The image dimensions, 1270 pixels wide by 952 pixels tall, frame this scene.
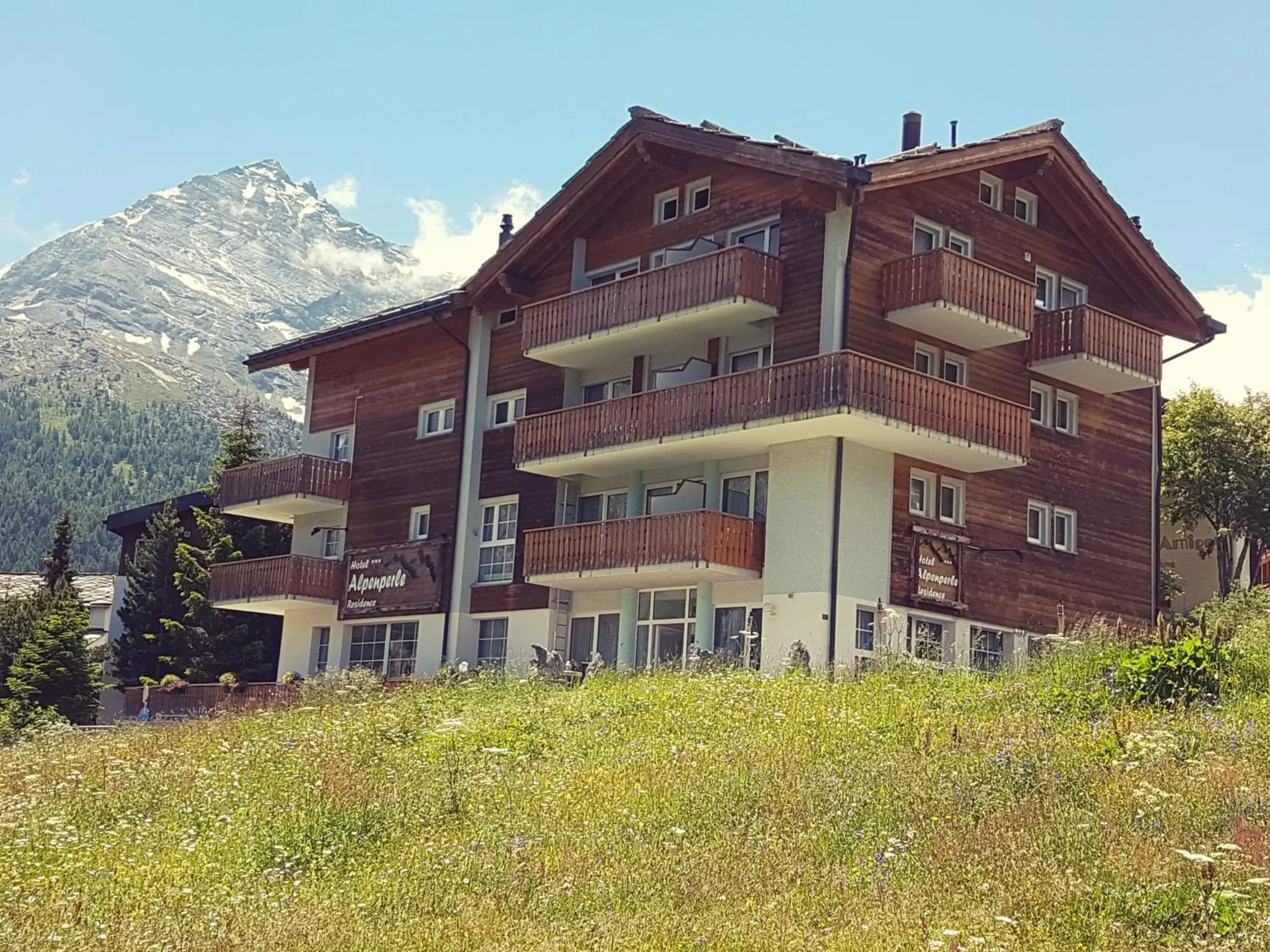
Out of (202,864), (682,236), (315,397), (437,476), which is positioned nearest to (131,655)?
(315,397)

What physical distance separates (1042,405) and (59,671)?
23614 millimetres

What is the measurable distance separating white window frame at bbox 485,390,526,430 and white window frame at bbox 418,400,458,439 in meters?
1.07

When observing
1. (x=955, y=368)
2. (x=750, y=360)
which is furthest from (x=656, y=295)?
(x=955, y=368)

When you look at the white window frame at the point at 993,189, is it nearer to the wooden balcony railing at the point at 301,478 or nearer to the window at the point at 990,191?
the window at the point at 990,191

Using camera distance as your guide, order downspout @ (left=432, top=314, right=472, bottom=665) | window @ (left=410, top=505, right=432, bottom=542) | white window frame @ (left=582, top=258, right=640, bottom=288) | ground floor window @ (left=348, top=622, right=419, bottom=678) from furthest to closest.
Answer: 1. window @ (left=410, top=505, right=432, bottom=542)
2. ground floor window @ (left=348, top=622, right=419, bottom=678)
3. downspout @ (left=432, top=314, right=472, bottom=665)
4. white window frame @ (left=582, top=258, right=640, bottom=288)

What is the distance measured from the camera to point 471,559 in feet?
125

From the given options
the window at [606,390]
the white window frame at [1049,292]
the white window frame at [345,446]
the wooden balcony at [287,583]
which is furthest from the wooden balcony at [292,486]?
the white window frame at [1049,292]

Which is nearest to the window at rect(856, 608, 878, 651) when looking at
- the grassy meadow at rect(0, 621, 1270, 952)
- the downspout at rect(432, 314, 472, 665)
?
the grassy meadow at rect(0, 621, 1270, 952)

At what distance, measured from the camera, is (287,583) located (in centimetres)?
4069

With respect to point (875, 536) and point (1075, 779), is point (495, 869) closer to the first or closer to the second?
point (1075, 779)

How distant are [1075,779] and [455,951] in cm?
602

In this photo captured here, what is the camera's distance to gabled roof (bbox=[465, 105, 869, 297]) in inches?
1195

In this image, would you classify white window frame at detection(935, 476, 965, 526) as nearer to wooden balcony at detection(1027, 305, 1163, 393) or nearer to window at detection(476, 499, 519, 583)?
wooden balcony at detection(1027, 305, 1163, 393)

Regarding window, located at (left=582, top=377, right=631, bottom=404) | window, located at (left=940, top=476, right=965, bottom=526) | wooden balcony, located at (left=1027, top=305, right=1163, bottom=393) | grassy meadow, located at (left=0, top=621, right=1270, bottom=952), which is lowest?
grassy meadow, located at (left=0, top=621, right=1270, bottom=952)
